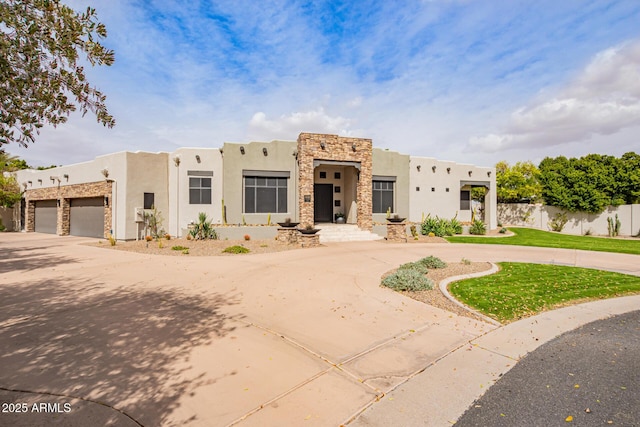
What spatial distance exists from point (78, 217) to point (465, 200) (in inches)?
1129

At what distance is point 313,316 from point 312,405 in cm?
252

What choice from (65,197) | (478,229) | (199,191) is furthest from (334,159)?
(65,197)

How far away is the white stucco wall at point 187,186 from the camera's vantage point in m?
Answer: 17.8

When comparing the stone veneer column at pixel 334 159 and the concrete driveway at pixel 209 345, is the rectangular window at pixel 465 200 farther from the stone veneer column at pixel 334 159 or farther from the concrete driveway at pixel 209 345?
the concrete driveway at pixel 209 345

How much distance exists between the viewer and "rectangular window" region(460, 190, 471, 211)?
2431 centimetres

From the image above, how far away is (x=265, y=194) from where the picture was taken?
18.6m

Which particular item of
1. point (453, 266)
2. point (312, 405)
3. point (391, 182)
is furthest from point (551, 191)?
point (312, 405)

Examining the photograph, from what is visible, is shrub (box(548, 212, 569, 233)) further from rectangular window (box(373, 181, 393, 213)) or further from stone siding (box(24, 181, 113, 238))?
stone siding (box(24, 181, 113, 238))

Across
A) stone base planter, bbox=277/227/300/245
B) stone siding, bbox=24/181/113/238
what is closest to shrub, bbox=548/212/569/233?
stone base planter, bbox=277/227/300/245

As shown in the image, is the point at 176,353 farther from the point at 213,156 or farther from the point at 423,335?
the point at 213,156

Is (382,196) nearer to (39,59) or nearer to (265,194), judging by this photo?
(265,194)

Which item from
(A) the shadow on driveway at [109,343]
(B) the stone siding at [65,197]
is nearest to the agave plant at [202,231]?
(B) the stone siding at [65,197]

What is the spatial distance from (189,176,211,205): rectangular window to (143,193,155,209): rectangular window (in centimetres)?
224

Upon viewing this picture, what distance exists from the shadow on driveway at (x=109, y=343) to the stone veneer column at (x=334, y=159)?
11.9 metres
